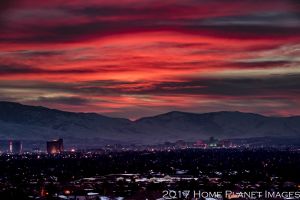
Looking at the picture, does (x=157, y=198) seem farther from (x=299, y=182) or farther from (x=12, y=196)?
(x=299, y=182)

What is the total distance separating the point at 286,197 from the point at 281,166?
84073mm

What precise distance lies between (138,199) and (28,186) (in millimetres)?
31531

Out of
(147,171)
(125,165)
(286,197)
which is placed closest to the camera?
(286,197)

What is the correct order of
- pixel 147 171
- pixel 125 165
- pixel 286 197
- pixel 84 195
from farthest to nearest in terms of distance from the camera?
pixel 125 165, pixel 147 171, pixel 84 195, pixel 286 197

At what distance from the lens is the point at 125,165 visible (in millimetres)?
185750

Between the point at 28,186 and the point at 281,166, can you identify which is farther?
the point at 281,166

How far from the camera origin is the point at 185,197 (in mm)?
88250

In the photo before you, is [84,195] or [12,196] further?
[84,195]

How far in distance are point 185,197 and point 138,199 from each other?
5.76m

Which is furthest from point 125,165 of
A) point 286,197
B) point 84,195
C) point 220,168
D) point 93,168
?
point 286,197

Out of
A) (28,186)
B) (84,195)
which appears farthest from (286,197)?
(28,186)

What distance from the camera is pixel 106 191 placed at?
10400cm

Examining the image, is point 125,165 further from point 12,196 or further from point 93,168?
point 12,196

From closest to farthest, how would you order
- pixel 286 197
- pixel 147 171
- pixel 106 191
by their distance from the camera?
pixel 286 197, pixel 106 191, pixel 147 171
